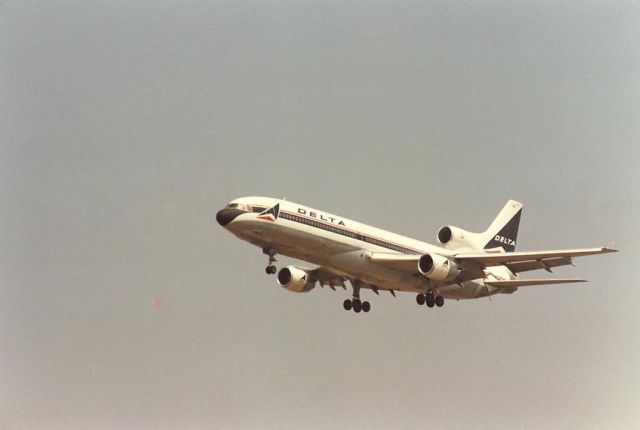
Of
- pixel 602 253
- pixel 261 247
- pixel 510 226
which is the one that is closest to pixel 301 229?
pixel 261 247

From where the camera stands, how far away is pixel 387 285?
56.3 metres

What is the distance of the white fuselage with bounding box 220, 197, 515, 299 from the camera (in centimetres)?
5019

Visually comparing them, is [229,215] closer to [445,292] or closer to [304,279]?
[304,279]

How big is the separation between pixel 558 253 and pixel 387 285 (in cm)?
1129

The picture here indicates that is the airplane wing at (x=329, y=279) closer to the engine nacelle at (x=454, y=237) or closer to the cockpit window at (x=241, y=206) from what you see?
the engine nacelle at (x=454, y=237)

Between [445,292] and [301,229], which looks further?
[445,292]

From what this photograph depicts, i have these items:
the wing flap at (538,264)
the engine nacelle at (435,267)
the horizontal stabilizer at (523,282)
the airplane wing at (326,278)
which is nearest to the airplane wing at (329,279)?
the airplane wing at (326,278)

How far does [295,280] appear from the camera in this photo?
59.1 m

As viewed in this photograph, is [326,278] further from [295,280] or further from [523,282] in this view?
[523,282]

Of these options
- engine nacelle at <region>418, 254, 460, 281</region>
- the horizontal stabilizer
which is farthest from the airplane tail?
engine nacelle at <region>418, 254, 460, 281</region>

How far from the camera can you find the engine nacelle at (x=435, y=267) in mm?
53219

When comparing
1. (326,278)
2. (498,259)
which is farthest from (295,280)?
(498,259)

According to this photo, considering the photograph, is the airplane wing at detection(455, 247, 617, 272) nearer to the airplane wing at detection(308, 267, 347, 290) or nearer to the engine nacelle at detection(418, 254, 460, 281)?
the engine nacelle at detection(418, 254, 460, 281)

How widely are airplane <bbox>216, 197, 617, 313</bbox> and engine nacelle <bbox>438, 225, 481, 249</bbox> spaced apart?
48mm
